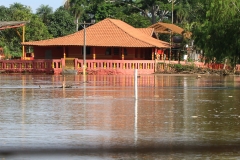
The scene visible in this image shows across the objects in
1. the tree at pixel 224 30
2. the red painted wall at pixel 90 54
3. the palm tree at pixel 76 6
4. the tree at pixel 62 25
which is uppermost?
the palm tree at pixel 76 6

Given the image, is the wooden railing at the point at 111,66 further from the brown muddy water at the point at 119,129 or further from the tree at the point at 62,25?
the brown muddy water at the point at 119,129

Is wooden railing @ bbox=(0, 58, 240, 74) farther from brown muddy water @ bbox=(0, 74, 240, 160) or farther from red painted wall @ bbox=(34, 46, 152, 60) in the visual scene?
brown muddy water @ bbox=(0, 74, 240, 160)

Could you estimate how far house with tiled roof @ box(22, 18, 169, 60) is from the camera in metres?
72.8

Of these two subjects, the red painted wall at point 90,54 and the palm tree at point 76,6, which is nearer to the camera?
the red painted wall at point 90,54

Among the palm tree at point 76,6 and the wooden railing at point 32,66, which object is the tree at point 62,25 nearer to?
the palm tree at point 76,6

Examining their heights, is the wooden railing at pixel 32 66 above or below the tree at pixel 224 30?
below

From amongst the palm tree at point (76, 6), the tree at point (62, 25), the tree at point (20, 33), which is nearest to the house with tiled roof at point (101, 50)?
the tree at point (20, 33)

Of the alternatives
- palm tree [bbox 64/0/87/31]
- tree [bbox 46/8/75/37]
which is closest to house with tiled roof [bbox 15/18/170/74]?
tree [bbox 46/8/75/37]

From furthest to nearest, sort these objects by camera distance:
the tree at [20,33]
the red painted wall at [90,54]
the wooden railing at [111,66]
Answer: the tree at [20,33]
the red painted wall at [90,54]
the wooden railing at [111,66]

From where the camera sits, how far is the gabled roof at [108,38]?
72625mm

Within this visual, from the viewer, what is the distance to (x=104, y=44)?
72.2 meters

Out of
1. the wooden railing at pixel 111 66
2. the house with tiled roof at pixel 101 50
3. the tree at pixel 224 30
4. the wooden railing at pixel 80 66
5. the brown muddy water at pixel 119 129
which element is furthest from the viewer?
the house with tiled roof at pixel 101 50

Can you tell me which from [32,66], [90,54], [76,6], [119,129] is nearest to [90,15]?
[76,6]

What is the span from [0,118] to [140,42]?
183 feet
